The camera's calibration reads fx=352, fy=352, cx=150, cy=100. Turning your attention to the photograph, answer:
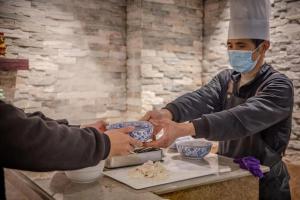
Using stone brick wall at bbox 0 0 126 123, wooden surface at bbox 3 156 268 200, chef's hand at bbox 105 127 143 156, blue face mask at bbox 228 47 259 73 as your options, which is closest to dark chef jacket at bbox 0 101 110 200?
chef's hand at bbox 105 127 143 156

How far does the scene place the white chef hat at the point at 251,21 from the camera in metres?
2.19

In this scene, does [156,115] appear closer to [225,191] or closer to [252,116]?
[252,116]

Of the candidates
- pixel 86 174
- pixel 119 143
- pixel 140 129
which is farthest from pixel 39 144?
pixel 140 129

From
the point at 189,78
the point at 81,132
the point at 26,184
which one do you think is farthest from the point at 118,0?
the point at 81,132

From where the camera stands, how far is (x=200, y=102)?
7.66ft

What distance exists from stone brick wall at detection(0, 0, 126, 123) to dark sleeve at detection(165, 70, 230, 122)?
179 centimetres

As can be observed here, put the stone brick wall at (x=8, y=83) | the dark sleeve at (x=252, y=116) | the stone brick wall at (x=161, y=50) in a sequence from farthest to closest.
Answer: the stone brick wall at (x=161, y=50)
the stone brick wall at (x=8, y=83)
the dark sleeve at (x=252, y=116)

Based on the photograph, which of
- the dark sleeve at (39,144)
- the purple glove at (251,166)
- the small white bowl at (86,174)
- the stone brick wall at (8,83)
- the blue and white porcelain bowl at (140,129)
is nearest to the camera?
the dark sleeve at (39,144)

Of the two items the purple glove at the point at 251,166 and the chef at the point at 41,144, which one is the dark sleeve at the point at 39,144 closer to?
the chef at the point at 41,144

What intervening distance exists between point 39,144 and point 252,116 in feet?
4.02

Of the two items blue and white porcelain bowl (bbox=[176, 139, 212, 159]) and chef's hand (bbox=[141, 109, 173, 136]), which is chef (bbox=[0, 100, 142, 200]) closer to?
blue and white porcelain bowl (bbox=[176, 139, 212, 159])

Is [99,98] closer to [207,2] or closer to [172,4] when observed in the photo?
[172,4]

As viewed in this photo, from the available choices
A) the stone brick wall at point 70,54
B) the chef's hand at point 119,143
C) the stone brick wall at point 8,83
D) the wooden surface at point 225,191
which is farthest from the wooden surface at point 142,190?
the stone brick wall at point 70,54

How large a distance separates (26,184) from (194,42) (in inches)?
127
